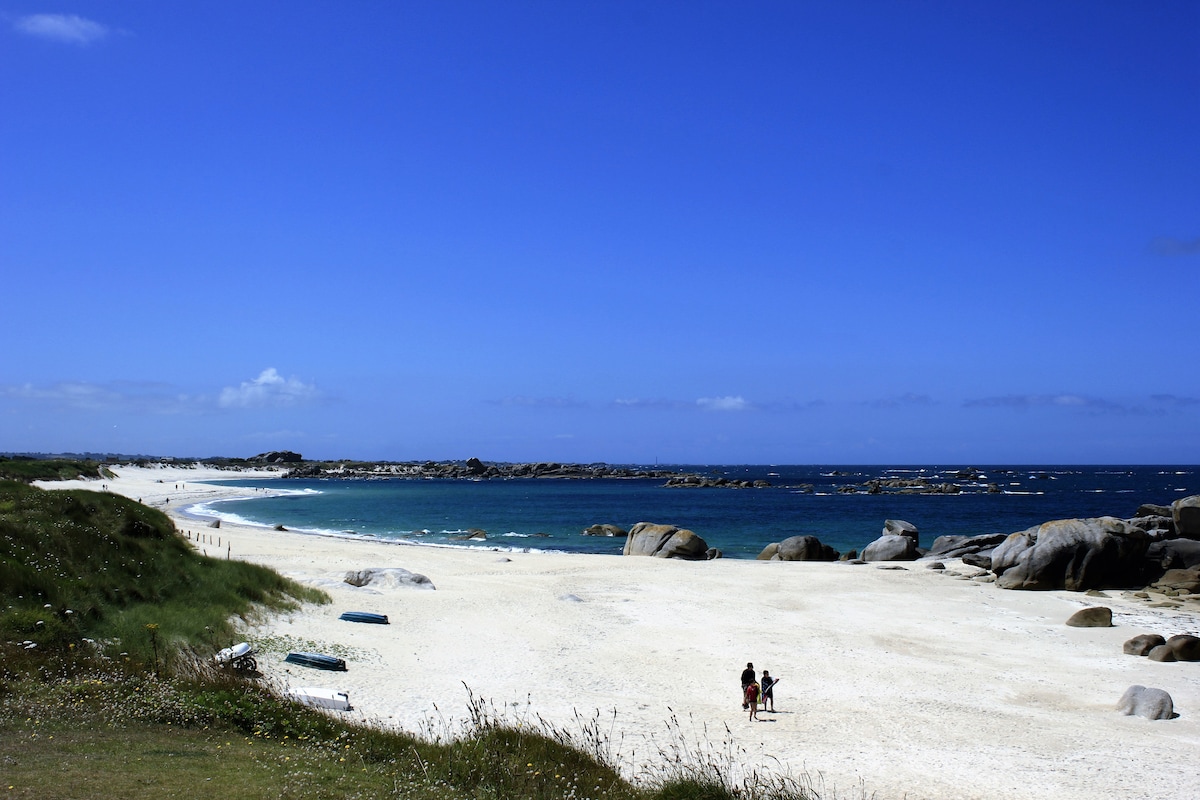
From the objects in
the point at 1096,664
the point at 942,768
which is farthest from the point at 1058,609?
the point at 942,768

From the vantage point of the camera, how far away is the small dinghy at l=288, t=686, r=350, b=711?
13422 millimetres

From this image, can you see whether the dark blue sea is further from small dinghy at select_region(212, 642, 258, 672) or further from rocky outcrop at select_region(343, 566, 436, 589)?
small dinghy at select_region(212, 642, 258, 672)

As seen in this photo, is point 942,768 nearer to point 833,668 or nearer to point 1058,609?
point 833,668

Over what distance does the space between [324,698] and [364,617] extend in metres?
7.89

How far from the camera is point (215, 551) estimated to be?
33.9 meters

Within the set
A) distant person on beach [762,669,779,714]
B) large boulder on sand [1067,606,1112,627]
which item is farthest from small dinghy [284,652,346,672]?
large boulder on sand [1067,606,1112,627]

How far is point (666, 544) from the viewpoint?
44281 mm

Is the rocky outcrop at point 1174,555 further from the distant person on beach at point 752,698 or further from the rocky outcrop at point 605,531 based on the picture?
the rocky outcrop at point 605,531

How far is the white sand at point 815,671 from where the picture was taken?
42.9ft

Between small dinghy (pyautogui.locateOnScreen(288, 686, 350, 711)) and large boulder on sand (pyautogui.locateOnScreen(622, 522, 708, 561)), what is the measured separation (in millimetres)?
30420

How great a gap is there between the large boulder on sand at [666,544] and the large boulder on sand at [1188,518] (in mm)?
21911

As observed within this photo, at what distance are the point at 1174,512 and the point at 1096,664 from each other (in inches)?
889

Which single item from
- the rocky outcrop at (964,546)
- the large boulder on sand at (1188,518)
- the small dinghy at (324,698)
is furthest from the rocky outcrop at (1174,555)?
the small dinghy at (324,698)

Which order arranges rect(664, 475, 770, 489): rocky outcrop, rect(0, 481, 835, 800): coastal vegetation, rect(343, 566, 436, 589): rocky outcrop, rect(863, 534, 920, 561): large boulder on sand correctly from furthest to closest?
rect(664, 475, 770, 489): rocky outcrop < rect(863, 534, 920, 561): large boulder on sand < rect(343, 566, 436, 589): rocky outcrop < rect(0, 481, 835, 800): coastal vegetation
